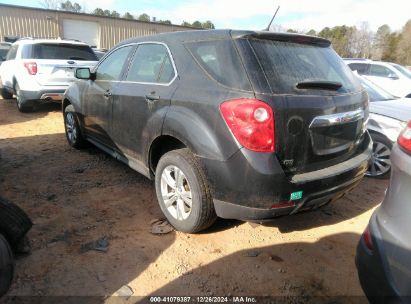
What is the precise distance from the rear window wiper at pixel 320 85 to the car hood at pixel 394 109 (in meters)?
2.17

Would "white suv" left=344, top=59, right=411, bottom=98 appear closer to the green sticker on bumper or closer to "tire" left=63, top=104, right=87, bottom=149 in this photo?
"tire" left=63, top=104, right=87, bottom=149

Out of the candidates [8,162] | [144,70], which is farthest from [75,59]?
[144,70]

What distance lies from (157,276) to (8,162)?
11.2 ft

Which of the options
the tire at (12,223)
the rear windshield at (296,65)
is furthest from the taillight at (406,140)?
the tire at (12,223)

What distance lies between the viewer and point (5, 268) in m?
2.24

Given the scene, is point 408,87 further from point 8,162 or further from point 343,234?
point 8,162

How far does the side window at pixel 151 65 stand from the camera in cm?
321

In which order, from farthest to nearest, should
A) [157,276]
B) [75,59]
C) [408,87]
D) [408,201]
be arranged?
[408,87] → [75,59] → [157,276] → [408,201]

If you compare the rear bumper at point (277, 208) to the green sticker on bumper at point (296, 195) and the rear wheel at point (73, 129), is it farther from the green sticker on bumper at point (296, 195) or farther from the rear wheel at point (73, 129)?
the rear wheel at point (73, 129)

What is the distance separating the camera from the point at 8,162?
4.84 metres

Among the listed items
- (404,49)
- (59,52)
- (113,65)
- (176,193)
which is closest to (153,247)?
(176,193)

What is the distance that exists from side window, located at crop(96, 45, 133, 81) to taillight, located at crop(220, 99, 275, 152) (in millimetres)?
2060

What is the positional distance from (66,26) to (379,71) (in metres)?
24.5

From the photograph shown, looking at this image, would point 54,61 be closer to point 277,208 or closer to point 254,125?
point 254,125
